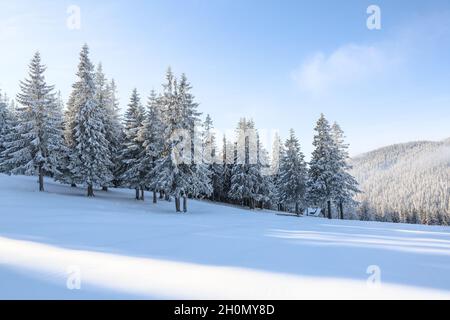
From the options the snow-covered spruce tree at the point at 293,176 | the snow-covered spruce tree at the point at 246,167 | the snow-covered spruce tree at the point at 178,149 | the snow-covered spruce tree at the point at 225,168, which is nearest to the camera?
the snow-covered spruce tree at the point at 178,149

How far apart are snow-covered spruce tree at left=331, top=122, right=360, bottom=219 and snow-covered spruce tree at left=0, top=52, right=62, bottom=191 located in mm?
33942

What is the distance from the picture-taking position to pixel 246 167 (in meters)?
51.3

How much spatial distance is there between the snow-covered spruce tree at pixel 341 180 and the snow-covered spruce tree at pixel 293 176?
6.72 metres

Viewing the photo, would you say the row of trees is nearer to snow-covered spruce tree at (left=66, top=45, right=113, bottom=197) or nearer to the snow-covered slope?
snow-covered spruce tree at (left=66, top=45, right=113, bottom=197)

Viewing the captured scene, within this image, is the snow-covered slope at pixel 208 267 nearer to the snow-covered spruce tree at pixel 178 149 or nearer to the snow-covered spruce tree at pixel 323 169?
the snow-covered spruce tree at pixel 178 149

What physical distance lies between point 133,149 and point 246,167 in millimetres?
20863

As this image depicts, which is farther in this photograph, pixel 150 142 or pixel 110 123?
pixel 110 123

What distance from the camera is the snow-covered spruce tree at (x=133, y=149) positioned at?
36500 millimetres

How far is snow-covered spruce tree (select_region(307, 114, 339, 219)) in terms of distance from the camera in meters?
38.3

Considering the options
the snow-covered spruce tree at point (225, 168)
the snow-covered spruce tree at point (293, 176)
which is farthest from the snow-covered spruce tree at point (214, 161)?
the snow-covered spruce tree at point (293, 176)

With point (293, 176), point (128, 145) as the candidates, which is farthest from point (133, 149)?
point (293, 176)

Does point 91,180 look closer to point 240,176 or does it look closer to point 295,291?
point 240,176

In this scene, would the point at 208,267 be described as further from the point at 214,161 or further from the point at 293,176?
the point at 214,161
